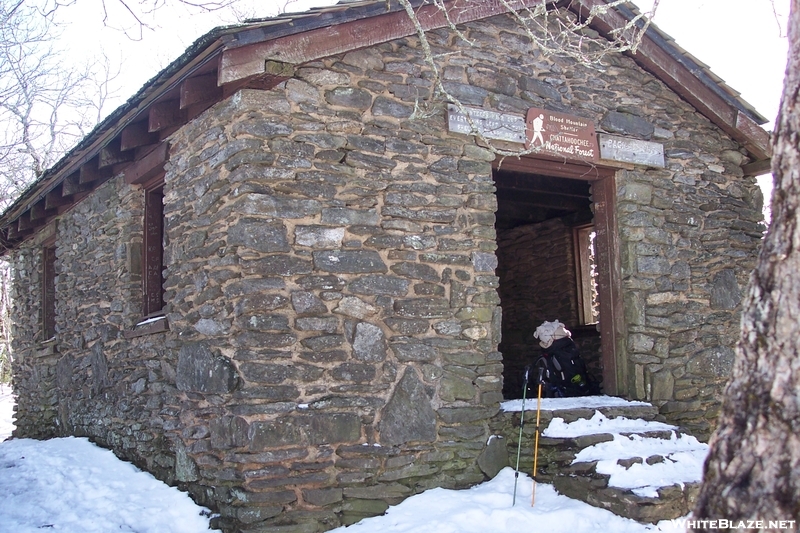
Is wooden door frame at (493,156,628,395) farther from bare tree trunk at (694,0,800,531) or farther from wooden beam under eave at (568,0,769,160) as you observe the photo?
bare tree trunk at (694,0,800,531)

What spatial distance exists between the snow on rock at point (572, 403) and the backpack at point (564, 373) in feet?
1.51

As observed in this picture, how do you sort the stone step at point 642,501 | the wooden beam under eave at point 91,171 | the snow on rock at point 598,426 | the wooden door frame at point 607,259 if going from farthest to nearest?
1. the wooden beam under eave at point 91,171
2. the wooden door frame at point 607,259
3. the snow on rock at point 598,426
4. the stone step at point 642,501

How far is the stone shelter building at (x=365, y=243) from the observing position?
499 cm

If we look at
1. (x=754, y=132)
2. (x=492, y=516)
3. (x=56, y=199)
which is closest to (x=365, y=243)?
(x=492, y=516)

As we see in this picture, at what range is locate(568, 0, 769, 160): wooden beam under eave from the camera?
21.9 feet

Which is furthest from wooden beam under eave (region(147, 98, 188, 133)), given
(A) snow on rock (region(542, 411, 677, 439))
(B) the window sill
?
(A) snow on rock (region(542, 411, 677, 439))

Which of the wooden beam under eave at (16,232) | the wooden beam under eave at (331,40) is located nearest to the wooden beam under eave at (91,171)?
the wooden beam under eave at (16,232)

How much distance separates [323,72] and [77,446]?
4.88 m

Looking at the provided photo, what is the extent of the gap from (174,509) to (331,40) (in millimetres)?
3613

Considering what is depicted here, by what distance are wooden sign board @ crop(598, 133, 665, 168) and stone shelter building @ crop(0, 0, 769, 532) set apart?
0.02 metres

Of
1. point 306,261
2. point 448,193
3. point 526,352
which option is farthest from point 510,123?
point 526,352

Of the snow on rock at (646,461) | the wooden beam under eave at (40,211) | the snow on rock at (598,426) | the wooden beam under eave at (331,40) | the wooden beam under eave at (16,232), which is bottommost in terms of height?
the snow on rock at (646,461)

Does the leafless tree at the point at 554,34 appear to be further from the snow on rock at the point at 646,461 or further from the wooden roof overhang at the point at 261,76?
the snow on rock at the point at 646,461

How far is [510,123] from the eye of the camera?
6051mm
